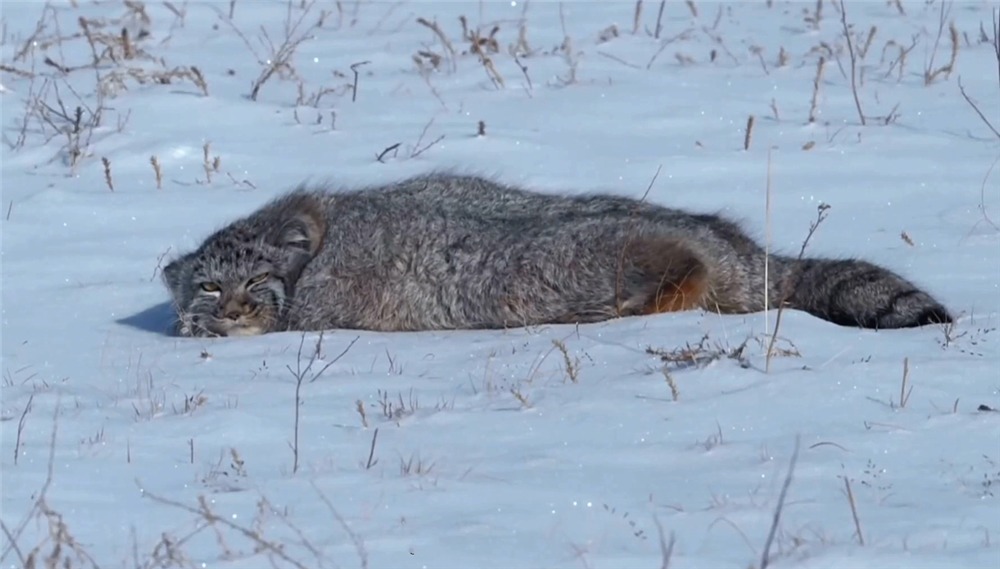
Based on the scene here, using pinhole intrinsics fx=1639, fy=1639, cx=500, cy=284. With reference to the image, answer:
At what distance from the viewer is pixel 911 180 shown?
370 inches

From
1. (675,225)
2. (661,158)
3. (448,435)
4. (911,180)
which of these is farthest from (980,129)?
(448,435)

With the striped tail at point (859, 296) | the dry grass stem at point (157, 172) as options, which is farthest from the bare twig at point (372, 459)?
the dry grass stem at point (157, 172)

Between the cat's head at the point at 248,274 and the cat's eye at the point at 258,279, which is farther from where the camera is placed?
the cat's eye at the point at 258,279

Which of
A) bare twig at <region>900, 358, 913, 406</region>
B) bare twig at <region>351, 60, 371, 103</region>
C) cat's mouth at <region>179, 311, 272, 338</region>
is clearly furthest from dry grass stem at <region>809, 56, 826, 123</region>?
bare twig at <region>900, 358, 913, 406</region>

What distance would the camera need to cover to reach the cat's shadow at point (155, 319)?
25.6 feet

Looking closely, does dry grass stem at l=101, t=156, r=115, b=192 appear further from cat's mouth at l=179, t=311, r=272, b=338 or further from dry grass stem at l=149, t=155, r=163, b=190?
cat's mouth at l=179, t=311, r=272, b=338

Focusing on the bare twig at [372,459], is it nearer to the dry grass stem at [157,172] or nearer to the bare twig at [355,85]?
the dry grass stem at [157,172]

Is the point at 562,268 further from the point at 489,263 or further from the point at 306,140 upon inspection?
the point at 306,140

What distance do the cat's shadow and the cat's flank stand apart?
14cm

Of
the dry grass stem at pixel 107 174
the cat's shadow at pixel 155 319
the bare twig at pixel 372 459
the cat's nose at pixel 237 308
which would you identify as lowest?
the cat's shadow at pixel 155 319

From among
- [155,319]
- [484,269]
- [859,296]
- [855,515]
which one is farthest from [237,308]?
[855,515]

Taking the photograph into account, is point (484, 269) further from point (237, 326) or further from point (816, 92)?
point (816, 92)

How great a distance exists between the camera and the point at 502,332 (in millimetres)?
7293

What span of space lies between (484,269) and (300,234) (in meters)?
0.94
